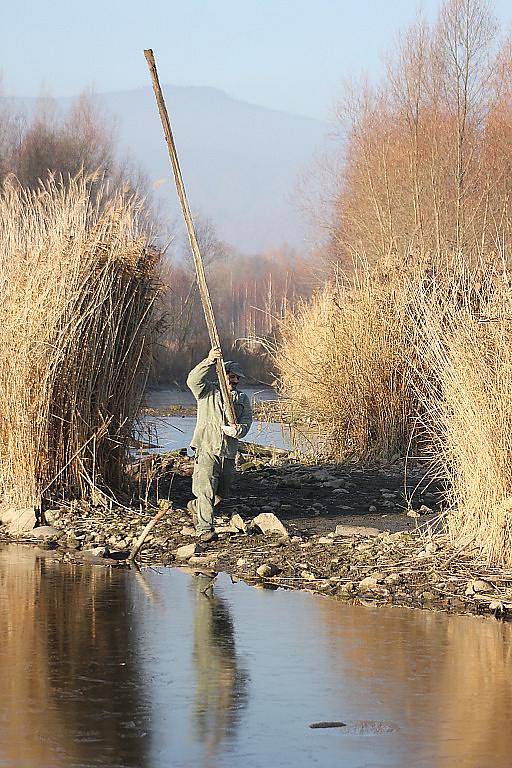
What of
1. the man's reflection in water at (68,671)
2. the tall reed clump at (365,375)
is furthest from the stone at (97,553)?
the tall reed clump at (365,375)

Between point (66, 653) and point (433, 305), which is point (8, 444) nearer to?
point (433, 305)

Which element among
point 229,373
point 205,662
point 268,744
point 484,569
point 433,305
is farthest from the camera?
point 229,373

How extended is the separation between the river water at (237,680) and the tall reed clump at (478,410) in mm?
1376

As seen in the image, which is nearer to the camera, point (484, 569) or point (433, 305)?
point (484, 569)

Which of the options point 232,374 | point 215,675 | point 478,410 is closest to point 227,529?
point 232,374

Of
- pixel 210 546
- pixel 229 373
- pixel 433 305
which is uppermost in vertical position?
pixel 433 305

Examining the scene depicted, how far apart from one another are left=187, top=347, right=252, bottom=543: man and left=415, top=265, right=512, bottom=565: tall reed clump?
81.0 inches

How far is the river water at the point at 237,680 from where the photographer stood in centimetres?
513

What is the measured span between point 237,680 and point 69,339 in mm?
5885

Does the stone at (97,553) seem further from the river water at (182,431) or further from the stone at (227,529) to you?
the river water at (182,431)

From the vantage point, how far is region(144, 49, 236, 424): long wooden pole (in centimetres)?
1063

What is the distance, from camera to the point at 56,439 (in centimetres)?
1197

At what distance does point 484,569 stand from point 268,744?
393 cm

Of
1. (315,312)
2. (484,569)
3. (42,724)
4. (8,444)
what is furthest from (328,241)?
(42,724)
